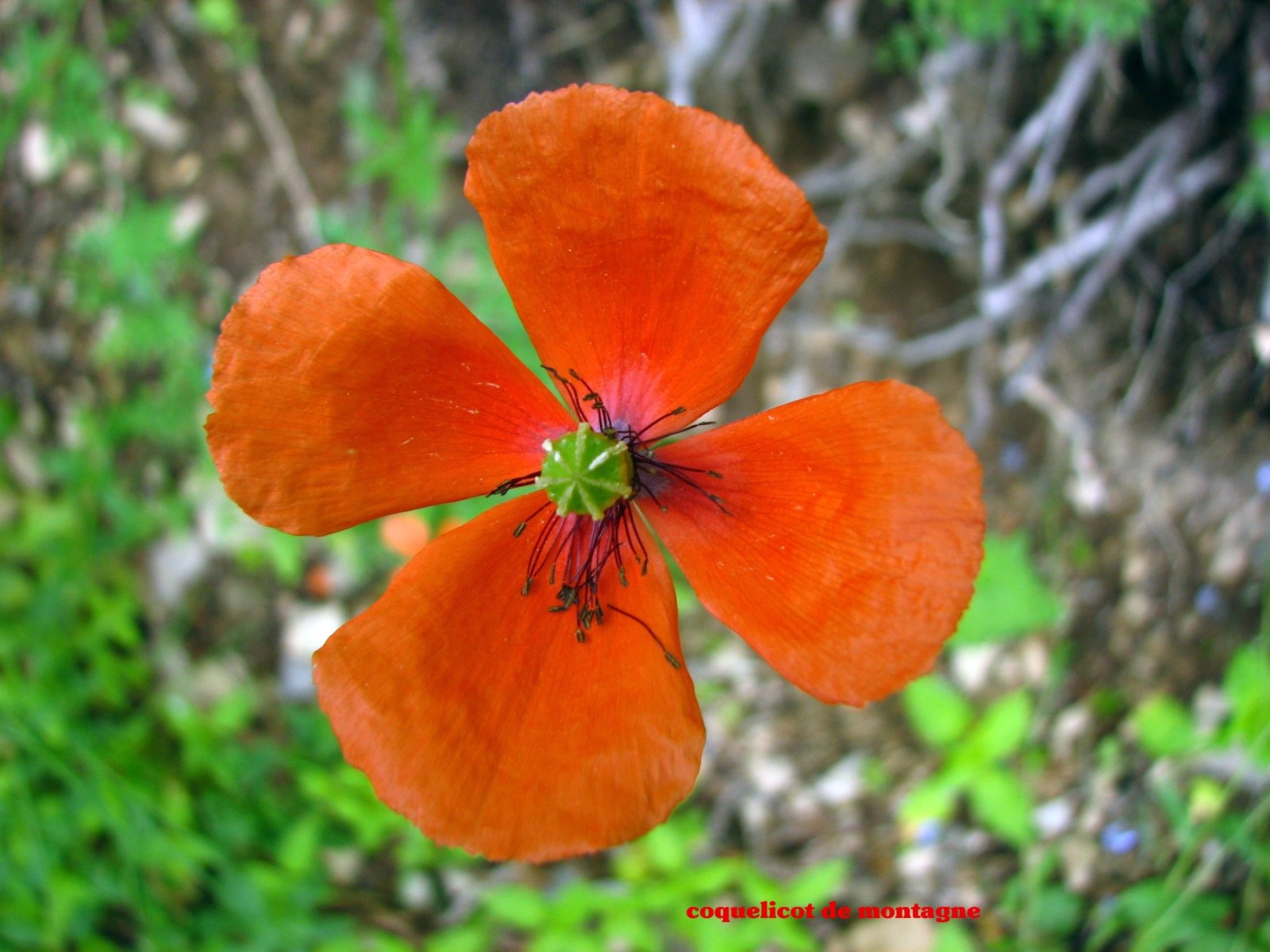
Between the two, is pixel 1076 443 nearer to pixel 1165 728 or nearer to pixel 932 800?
pixel 1165 728

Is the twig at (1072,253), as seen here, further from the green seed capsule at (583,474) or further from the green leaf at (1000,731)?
the green seed capsule at (583,474)

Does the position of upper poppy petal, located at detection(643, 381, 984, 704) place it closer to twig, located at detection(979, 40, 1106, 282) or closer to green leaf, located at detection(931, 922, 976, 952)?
green leaf, located at detection(931, 922, 976, 952)

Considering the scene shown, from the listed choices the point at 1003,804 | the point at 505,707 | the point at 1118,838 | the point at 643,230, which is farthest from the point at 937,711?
the point at 643,230

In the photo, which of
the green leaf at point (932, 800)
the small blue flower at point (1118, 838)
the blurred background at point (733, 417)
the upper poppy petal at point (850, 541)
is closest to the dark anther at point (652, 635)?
the upper poppy petal at point (850, 541)

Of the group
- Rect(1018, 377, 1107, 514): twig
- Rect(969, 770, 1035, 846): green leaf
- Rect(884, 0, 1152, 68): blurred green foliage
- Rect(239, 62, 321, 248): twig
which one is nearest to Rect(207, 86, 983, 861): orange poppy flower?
Rect(884, 0, 1152, 68): blurred green foliage

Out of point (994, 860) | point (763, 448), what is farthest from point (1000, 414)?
point (763, 448)

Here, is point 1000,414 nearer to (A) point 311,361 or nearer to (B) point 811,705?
(B) point 811,705
